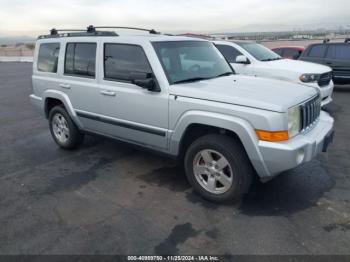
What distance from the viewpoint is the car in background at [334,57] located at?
10.4 metres

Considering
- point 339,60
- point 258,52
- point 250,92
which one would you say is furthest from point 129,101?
point 339,60

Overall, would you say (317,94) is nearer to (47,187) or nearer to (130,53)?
(130,53)

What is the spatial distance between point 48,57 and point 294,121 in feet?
13.6

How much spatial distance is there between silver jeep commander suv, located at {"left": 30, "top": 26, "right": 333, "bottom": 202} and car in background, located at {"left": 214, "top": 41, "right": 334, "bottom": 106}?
302cm

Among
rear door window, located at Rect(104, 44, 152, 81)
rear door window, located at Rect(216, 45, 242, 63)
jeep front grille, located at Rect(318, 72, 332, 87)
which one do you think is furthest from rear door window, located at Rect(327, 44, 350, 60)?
rear door window, located at Rect(104, 44, 152, 81)

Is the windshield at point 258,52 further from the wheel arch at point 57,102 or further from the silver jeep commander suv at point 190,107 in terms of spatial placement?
the wheel arch at point 57,102

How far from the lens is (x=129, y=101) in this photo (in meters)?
4.31

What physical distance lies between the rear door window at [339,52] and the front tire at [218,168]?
8638 millimetres

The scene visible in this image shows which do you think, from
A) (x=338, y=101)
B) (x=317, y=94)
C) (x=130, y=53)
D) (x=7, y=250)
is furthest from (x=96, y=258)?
(x=338, y=101)

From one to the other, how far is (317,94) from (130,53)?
7.85ft

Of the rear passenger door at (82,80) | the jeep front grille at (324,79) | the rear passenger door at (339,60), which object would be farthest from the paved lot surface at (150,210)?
the rear passenger door at (339,60)

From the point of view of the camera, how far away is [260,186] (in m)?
4.23

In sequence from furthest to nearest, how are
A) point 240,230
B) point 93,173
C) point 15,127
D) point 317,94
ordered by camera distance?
point 15,127 → point 93,173 → point 317,94 → point 240,230

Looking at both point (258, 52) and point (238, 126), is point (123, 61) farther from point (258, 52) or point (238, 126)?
point (258, 52)
